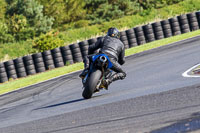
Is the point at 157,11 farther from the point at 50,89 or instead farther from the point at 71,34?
the point at 50,89

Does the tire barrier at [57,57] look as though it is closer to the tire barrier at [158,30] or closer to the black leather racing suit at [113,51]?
the tire barrier at [158,30]

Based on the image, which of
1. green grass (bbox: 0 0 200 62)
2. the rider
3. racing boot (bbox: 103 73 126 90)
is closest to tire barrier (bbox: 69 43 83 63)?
the rider

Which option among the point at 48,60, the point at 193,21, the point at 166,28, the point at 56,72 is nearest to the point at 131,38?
the point at 166,28

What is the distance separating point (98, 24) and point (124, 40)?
18.7 m

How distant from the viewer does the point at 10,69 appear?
65.1 feet

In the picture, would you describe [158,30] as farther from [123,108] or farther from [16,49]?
[16,49]

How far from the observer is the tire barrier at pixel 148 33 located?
21859mm

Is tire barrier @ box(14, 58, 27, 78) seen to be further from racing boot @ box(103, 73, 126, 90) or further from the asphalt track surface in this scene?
racing boot @ box(103, 73, 126, 90)

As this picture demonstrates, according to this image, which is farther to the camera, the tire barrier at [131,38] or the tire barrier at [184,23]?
the tire barrier at [184,23]

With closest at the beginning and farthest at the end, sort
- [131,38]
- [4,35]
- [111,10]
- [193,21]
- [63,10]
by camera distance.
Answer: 1. [131,38]
2. [193,21]
3. [4,35]
4. [111,10]
5. [63,10]

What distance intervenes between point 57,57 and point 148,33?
5.14m

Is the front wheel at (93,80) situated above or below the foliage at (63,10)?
above

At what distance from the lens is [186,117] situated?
18.1 ft

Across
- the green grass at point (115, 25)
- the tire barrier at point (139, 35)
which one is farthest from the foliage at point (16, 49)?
the tire barrier at point (139, 35)
